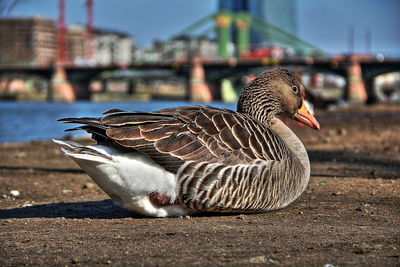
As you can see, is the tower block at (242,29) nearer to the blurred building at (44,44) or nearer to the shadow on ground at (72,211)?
the blurred building at (44,44)

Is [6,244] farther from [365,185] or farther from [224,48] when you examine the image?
[224,48]

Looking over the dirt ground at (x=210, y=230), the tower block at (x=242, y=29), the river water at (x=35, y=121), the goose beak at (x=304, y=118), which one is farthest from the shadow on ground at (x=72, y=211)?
the tower block at (x=242, y=29)

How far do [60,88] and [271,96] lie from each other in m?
95.4

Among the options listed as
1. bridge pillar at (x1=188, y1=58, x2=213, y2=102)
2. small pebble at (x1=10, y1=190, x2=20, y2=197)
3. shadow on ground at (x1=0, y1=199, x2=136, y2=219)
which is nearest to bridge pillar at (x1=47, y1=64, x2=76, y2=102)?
bridge pillar at (x1=188, y1=58, x2=213, y2=102)

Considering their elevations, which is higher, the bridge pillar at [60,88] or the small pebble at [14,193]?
the small pebble at [14,193]

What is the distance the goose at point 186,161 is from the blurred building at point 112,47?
173 meters

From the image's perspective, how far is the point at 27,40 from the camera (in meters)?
160

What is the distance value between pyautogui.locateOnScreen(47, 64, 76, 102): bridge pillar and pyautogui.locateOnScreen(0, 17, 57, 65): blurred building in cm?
2665

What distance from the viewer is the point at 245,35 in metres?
134

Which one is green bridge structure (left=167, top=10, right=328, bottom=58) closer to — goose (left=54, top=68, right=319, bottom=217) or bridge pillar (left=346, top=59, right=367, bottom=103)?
bridge pillar (left=346, top=59, right=367, bottom=103)

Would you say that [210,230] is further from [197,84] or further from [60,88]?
[60,88]

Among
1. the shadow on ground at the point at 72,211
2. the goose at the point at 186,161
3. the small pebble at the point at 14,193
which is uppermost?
the goose at the point at 186,161

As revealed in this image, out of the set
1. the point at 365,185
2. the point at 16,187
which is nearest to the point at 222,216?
the point at 365,185

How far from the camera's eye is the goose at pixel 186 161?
5.09 meters
